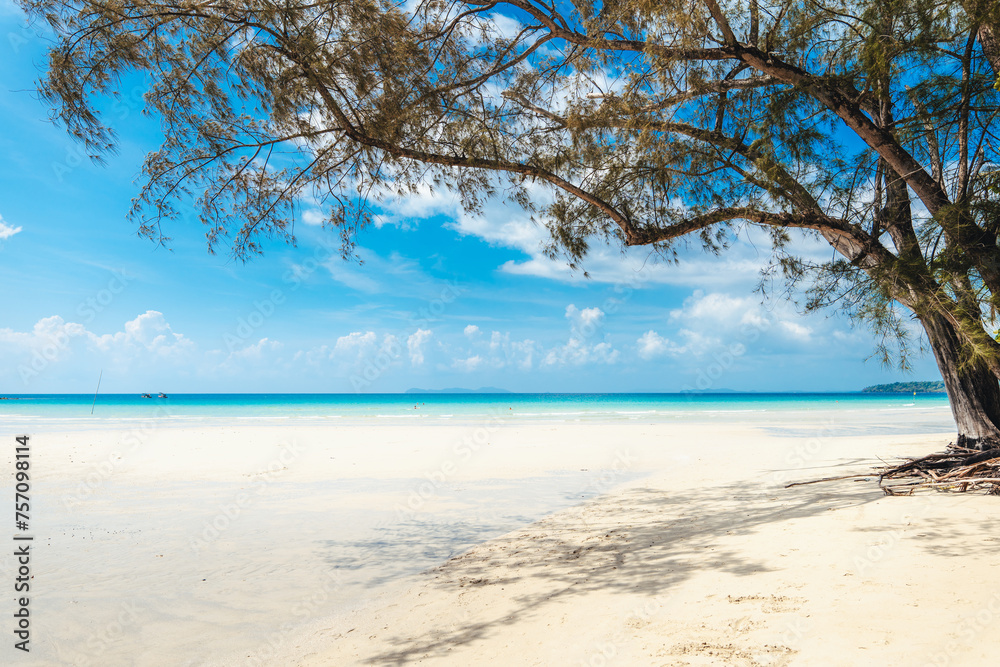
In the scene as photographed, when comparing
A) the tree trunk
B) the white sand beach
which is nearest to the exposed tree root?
the tree trunk

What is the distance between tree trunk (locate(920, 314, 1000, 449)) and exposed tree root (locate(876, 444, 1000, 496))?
0.19m

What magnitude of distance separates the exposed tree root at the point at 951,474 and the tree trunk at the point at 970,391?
187mm

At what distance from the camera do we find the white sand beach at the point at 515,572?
9.23 ft

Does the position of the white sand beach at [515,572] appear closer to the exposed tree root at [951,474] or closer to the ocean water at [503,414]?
the exposed tree root at [951,474]

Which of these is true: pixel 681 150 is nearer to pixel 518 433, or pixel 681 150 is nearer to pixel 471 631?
pixel 471 631

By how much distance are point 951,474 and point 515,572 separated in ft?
16.1

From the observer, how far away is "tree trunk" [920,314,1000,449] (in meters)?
5.99

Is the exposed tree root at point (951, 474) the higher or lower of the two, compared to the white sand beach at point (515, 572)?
higher

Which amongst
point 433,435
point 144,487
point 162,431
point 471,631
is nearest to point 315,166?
point 471,631

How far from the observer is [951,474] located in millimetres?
5516

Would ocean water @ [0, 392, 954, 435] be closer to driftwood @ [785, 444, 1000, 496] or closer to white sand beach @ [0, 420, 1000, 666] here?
driftwood @ [785, 444, 1000, 496]

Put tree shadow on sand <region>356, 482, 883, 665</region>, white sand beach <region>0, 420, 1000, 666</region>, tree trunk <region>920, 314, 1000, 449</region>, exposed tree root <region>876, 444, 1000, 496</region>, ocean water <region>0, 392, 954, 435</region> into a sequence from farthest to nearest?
ocean water <region>0, 392, 954, 435</region>
tree trunk <region>920, 314, 1000, 449</region>
exposed tree root <region>876, 444, 1000, 496</region>
tree shadow on sand <region>356, 482, 883, 665</region>
white sand beach <region>0, 420, 1000, 666</region>

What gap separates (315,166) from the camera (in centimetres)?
580

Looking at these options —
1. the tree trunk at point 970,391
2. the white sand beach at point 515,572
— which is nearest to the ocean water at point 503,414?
the tree trunk at point 970,391
